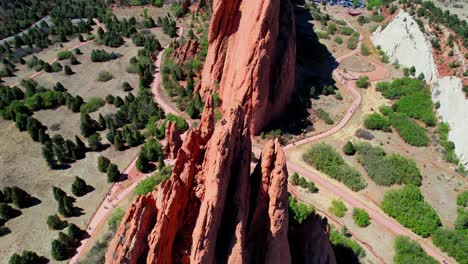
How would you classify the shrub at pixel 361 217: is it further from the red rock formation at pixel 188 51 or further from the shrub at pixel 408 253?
the red rock formation at pixel 188 51

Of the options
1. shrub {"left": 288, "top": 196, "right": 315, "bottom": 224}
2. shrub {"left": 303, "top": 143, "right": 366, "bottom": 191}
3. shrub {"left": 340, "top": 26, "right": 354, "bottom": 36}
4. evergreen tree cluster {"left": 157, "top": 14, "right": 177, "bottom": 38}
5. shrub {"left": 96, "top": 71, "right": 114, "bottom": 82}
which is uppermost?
evergreen tree cluster {"left": 157, "top": 14, "right": 177, "bottom": 38}

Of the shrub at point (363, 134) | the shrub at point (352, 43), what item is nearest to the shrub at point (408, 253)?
the shrub at point (363, 134)

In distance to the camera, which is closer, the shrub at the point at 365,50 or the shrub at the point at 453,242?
the shrub at the point at 453,242

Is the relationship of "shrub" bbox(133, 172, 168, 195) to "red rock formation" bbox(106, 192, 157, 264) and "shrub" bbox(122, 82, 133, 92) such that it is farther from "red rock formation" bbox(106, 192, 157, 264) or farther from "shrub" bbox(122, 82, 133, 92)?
"shrub" bbox(122, 82, 133, 92)

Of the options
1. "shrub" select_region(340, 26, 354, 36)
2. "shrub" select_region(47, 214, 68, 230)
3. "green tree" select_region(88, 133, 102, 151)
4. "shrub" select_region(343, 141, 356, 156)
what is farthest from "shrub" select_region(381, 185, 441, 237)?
"shrub" select_region(340, 26, 354, 36)

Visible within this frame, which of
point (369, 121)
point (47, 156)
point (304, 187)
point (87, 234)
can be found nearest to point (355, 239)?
point (304, 187)

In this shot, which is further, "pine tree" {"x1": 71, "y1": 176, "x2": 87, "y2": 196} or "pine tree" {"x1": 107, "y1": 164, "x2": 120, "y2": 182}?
"pine tree" {"x1": 107, "y1": 164, "x2": 120, "y2": 182}

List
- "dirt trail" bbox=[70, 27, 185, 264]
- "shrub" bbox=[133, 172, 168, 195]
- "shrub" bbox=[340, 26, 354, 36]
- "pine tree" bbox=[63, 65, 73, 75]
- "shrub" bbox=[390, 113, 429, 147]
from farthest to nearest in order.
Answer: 1. "shrub" bbox=[340, 26, 354, 36]
2. "pine tree" bbox=[63, 65, 73, 75]
3. "shrub" bbox=[390, 113, 429, 147]
4. "shrub" bbox=[133, 172, 168, 195]
5. "dirt trail" bbox=[70, 27, 185, 264]
